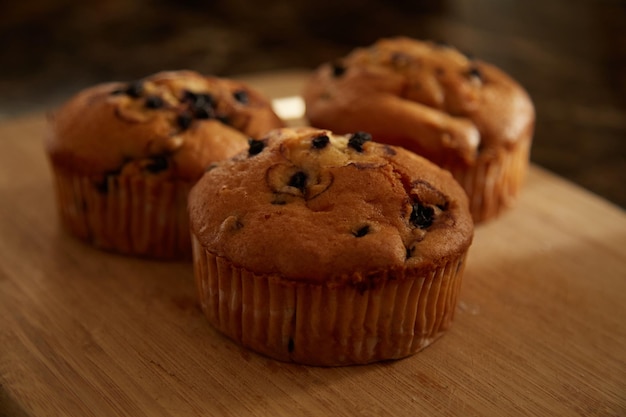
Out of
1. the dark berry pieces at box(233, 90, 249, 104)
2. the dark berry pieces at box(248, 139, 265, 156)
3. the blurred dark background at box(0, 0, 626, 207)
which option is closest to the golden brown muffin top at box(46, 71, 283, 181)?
the dark berry pieces at box(233, 90, 249, 104)

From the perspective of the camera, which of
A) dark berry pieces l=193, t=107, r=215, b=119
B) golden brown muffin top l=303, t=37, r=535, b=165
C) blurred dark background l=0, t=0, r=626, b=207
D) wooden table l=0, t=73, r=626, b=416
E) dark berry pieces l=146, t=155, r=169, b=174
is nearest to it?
wooden table l=0, t=73, r=626, b=416

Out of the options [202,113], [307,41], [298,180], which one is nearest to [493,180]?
[298,180]

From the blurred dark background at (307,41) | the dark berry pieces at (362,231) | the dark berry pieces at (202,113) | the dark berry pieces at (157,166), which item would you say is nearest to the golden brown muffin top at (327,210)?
the dark berry pieces at (362,231)

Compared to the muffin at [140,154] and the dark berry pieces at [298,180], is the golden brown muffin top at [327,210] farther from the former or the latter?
the muffin at [140,154]

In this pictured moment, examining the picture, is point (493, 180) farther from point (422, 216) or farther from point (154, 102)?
Result: point (154, 102)

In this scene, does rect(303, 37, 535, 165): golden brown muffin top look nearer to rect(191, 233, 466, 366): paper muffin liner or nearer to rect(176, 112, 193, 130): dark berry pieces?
rect(176, 112, 193, 130): dark berry pieces

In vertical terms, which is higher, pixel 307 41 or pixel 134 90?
pixel 134 90
